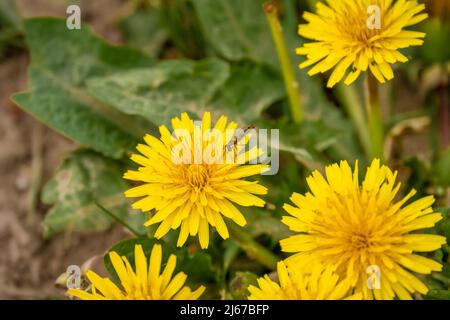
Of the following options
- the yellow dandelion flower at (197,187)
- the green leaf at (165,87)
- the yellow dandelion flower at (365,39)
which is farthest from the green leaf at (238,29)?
the yellow dandelion flower at (197,187)

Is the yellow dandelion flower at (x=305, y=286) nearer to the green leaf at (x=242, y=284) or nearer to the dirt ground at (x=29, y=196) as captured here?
the green leaf at (x=242, y=284)

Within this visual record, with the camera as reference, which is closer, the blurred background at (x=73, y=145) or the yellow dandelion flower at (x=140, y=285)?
the yellow dandelion flower at (x=140, y=285)

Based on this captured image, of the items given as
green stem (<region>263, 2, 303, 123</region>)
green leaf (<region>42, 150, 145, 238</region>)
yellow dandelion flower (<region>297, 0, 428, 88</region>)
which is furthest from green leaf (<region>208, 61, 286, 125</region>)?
yellow dandelion flower (<region>297, 0, 428, 88</region>)

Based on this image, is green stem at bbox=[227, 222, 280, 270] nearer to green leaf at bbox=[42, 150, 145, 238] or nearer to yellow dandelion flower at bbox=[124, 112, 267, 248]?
yellow dandelion flower at bbox=[124, 112, 267, 248]

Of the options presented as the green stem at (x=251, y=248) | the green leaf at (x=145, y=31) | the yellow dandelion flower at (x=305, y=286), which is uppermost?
the green leaf at (x=145, y=31)
